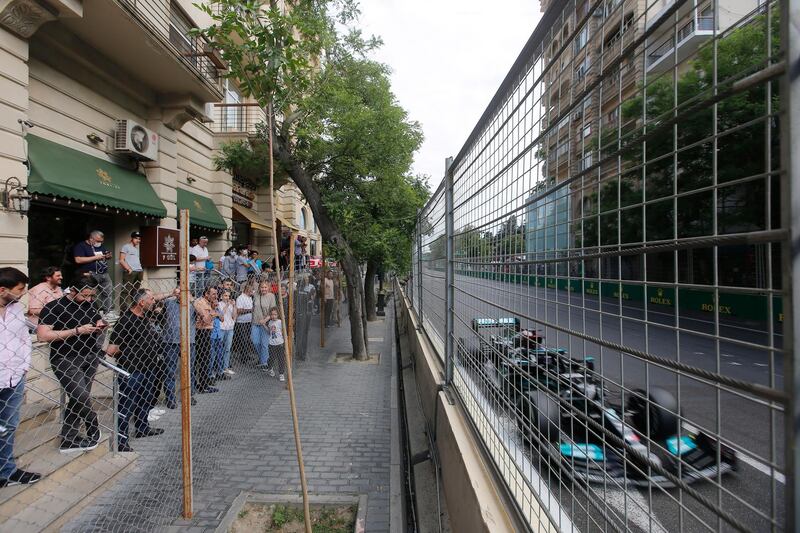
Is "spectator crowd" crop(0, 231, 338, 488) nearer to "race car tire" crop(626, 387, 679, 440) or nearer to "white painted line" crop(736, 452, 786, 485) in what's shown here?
"race car tire" crop(626, 387, 679, 440)

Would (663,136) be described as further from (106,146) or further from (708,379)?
(106,146)

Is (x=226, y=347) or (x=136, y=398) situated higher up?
(x=226, y=347)

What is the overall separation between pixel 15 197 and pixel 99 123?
12.6ft

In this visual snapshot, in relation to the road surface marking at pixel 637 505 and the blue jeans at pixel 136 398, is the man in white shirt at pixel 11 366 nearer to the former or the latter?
the blue jeans at pixel 136 398

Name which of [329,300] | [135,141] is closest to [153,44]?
[135,141]

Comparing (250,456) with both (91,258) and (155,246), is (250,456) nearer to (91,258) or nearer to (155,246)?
(91,258)

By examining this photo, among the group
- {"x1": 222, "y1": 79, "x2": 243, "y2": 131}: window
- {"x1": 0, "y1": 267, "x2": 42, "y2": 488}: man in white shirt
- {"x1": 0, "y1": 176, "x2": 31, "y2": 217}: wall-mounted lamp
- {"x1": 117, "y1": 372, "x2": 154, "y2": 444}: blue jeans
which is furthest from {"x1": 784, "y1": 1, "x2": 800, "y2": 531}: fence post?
{"x1": 222, "y1": 79, "x2": 243, "y2": 131}: window

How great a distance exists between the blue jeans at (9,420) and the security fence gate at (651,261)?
375 cm

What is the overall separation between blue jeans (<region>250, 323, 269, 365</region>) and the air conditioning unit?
5469mm

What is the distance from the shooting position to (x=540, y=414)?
1.92 metres

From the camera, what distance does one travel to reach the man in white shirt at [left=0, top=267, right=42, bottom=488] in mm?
3365

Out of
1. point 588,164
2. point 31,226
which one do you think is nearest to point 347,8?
point 31,226

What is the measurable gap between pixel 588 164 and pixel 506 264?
89cm

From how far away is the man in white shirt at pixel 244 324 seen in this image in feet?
25.0
